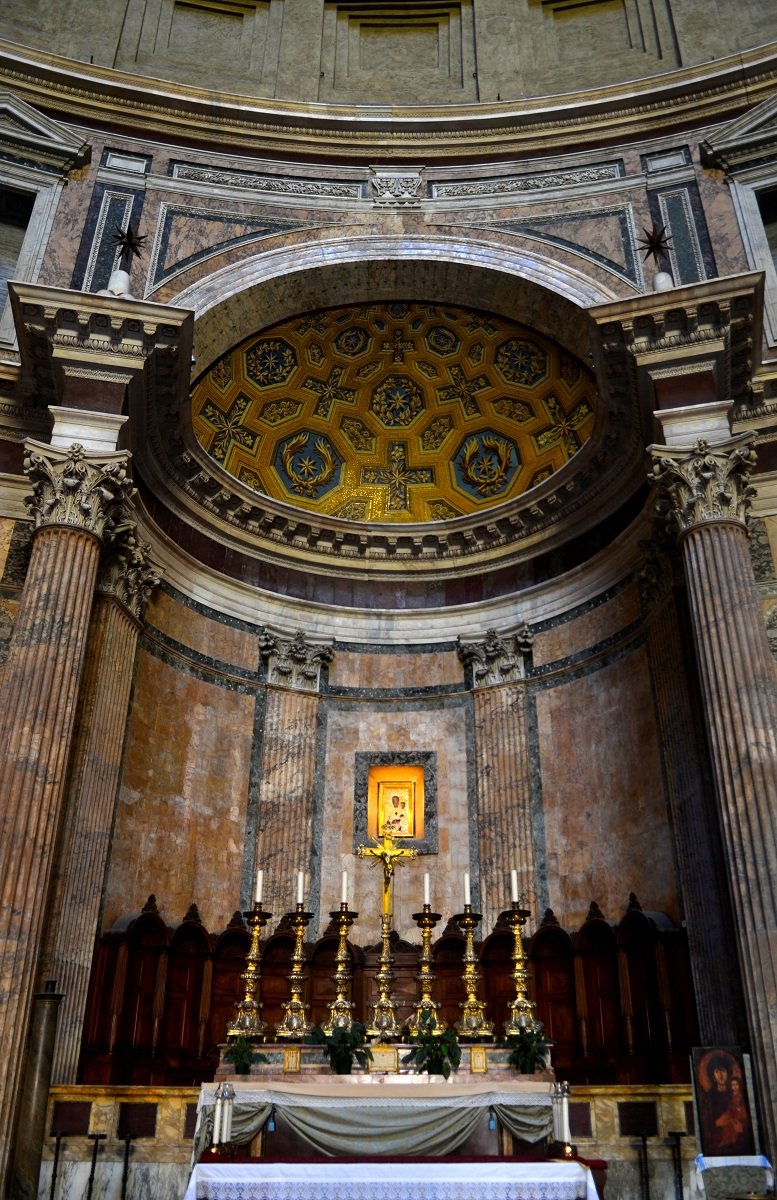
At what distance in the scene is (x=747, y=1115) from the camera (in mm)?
8328

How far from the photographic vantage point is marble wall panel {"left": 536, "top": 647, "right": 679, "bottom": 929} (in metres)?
13.9

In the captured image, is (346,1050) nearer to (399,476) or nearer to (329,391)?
(399,476)

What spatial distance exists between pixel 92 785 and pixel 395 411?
9.23m

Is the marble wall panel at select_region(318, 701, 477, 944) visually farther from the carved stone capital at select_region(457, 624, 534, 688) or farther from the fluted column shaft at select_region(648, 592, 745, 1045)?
the fluted column shaft at select_region(648, 592, 745, 1045)

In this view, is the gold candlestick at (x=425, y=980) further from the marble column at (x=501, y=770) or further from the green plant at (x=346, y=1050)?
the marble column at (x=501, y=770)

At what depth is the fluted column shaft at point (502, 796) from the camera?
15.4 metres

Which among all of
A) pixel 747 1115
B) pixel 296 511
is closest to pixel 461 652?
pixel 296 511

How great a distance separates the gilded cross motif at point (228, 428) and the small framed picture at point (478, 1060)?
1144 centimetres

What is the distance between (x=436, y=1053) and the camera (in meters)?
8.15

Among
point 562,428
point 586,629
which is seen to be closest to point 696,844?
point 586,629

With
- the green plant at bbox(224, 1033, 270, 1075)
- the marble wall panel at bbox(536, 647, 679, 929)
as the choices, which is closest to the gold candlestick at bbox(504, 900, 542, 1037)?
the green plant at bbox(224, 1033, 270, 1075)

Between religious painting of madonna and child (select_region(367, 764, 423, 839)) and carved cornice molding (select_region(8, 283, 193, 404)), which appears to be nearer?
carved cornice molding (select_region(8, 283, 193, 404))

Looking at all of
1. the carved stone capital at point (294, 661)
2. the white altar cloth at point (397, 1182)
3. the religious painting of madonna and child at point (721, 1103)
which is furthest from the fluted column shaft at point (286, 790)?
the white altar cloth at point (397, 1182)

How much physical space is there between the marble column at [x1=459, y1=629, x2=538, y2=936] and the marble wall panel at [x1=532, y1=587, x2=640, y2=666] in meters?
0.31
